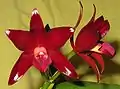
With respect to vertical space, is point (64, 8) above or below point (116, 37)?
above

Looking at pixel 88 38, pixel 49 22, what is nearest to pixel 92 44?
pixel 88 38

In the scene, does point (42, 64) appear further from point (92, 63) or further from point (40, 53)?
point (92, 63)

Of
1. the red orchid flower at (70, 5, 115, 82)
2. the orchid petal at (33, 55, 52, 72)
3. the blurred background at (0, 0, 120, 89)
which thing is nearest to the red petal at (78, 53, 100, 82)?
the red orchid flower at (70, 5, 115, 82)

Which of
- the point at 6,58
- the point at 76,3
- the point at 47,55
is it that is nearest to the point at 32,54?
the point at 47,55

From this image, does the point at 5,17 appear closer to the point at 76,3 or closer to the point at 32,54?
the point at 76,3

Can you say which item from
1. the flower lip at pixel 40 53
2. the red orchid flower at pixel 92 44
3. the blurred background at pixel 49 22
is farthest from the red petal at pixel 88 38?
the blurred background at pixel 49 22

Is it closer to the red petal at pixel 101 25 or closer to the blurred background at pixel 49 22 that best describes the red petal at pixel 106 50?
the red petal at pixel 101 25
